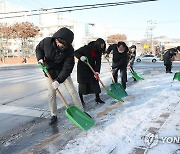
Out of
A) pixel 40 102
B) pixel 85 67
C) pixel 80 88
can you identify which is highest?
pixel 85 67

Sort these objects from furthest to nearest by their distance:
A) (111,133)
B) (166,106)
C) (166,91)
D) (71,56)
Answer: (166,91) < (166,106) < (71,56) < (111,133)

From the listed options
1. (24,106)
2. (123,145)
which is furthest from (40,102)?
(123,145)

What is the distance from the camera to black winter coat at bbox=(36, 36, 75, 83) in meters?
4.18

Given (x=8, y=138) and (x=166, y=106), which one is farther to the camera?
(x=166, y=106)

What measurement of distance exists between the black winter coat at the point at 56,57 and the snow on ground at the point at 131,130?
0.96 metres

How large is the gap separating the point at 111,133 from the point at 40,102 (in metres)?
3.08

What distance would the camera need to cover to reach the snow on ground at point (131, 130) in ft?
10.8

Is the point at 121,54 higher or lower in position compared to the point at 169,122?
higher

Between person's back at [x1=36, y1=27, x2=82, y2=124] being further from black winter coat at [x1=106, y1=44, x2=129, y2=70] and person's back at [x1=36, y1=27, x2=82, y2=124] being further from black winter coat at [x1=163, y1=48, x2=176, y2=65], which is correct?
black winter coat at [x1=163, y1=48, x2=176, y2=65]

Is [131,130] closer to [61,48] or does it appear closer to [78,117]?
[78,117]

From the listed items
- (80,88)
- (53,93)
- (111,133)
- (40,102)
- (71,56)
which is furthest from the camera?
(40,102)

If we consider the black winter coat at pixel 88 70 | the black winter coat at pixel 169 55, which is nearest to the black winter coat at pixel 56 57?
the black winter coat at pixel 88 70

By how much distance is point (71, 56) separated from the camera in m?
4.25

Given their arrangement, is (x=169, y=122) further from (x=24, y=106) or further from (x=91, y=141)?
(x=24, y=106)
